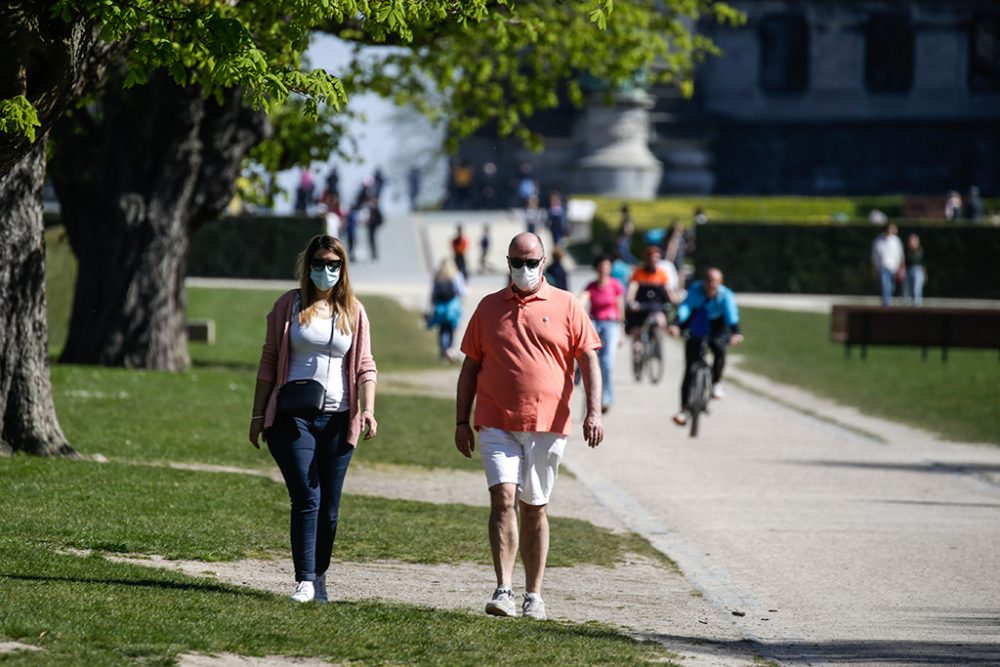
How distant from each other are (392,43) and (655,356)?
7417 mm

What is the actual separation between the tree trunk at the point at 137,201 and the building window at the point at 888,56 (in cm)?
5448

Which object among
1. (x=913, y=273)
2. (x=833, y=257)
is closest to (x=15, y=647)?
(x=913, y=273)

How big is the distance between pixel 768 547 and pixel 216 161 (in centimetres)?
1234

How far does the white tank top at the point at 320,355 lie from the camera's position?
369 inches

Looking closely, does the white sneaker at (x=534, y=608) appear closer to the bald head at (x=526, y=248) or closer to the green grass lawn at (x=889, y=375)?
the bald head at (x=526, y=248)

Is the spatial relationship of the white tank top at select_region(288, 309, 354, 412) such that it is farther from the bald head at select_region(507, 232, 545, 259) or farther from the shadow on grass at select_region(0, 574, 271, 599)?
the shadow on grass at select_region(0, 574, 271, 599)

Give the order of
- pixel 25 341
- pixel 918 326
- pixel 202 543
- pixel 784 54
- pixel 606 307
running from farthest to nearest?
pixel 784 54 → pixel 918 326 → pixel 606 307 → pixel 25 341 → pixel 202 543

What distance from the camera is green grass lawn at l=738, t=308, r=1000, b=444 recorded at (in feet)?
74.1

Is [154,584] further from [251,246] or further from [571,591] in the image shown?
[251,246]

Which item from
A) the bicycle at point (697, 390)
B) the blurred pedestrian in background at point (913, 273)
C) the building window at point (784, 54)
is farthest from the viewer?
the building window at point (784, 54)

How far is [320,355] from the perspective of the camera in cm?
940

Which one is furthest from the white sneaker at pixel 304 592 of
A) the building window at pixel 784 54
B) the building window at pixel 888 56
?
the building window at pixel 888 56

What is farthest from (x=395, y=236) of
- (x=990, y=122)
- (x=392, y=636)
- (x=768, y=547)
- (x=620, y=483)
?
(x=392, y=636)

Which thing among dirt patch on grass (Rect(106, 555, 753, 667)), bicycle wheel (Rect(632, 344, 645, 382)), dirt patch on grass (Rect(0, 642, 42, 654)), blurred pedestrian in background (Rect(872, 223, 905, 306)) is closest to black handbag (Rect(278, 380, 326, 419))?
dirt patch on grass (Rect(106, 555, 753, 667))
